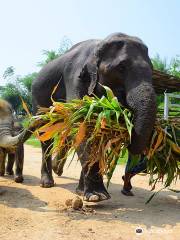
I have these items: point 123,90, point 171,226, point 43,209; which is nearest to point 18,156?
point 43,209

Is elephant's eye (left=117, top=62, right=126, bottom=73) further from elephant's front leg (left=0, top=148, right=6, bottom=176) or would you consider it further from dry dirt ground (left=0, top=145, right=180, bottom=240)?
elephant's front leg (left=0, top=148, right=6, bottom=176)

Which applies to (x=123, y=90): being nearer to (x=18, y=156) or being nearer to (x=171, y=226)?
(x=171, y=226)

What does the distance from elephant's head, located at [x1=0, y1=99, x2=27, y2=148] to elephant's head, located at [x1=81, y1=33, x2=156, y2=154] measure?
1.23 metres

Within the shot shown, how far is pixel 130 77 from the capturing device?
17.6 ft

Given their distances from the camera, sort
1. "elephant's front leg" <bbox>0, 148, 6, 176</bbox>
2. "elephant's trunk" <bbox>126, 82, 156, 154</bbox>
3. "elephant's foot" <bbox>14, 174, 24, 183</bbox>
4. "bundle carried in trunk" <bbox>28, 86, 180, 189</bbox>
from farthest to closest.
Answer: "elephant's front leg" <bbox>0, 148, 6, 176</bbox>
"elephant's foot" <bbox>14, 174, 24, 183</bbox>
"bundle carried in trunk" <bbox>28, 86, 180, 189</bbox>
"elephant's trunk" <bbox>126, 82, 156, 154</bbox>

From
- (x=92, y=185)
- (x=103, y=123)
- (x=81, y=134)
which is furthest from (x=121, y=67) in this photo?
(x=92, y=185)

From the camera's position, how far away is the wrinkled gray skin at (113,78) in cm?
496

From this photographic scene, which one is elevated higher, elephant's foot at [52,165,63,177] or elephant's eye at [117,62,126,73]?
elephant's eye at [117,62,126,73]

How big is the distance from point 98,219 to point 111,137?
955 mm

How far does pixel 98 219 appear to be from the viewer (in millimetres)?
5055

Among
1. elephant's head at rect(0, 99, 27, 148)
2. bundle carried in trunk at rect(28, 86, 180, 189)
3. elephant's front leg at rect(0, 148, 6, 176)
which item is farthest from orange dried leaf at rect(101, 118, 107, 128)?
elephant's front leg at rect(0, 148, 6, 176)

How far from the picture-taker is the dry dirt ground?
4.45 m

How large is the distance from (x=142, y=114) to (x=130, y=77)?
0.66 meters

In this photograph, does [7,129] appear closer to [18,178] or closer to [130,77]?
[18,178]
